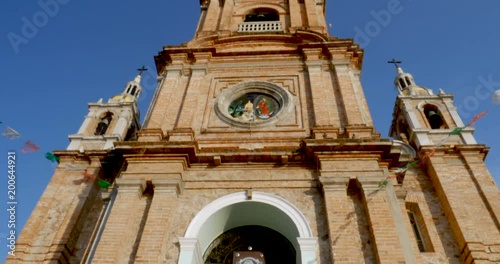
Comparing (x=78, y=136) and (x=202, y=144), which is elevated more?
(x=78, y=136)

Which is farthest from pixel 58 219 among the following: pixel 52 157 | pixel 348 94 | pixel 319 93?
pixel 348 94

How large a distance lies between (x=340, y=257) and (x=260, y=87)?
23.4 ft

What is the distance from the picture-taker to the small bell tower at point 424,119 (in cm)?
1370

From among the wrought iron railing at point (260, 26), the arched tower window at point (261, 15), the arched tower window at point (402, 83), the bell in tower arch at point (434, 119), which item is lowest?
the bell in tower arch at point (434, 119)

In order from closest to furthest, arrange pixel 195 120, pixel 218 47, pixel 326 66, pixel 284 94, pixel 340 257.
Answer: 1. pixel 340 257
2. pixel 195 120
3. pixel 284 94
4. pixel 326 66
5. pixel 218 47

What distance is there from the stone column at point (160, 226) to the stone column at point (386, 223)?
405 cm

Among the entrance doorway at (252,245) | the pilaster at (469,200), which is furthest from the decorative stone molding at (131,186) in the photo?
the pilaster at (469,200)

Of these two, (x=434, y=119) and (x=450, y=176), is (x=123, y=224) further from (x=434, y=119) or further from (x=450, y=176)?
(x=434, y=119)

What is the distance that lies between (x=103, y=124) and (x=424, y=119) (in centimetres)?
1160

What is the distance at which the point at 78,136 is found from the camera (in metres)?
14.8

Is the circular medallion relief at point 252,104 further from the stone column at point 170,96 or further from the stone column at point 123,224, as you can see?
the stone column at point 123,224

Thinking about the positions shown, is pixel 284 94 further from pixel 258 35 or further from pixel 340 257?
pixel 340 257

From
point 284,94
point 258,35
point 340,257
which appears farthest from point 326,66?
point 340,257

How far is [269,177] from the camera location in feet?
33.7
